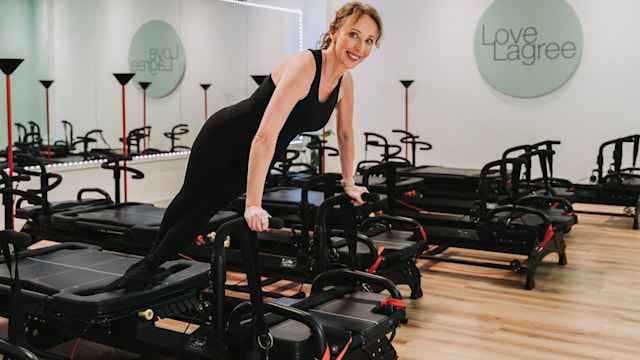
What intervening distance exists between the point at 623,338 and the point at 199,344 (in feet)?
6.94

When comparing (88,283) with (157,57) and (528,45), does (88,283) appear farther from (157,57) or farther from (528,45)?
A: (528,45)

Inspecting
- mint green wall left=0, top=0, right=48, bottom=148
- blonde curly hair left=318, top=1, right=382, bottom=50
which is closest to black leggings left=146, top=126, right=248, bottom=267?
blonde curly hair left=318, top=1, right=382, bottom=50

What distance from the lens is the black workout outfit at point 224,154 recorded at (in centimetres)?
233

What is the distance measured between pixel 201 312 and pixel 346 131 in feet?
3.44

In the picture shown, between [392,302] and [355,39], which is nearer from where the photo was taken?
[355,39]

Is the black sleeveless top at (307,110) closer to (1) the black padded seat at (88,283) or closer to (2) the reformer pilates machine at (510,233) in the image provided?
(1) the black padded seat at (88,283)

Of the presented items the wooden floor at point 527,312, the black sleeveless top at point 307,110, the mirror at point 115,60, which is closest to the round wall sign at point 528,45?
the mirror at point 115,60

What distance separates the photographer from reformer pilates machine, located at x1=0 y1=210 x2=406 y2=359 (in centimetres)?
224

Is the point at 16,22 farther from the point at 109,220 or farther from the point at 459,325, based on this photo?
the point at 459,325

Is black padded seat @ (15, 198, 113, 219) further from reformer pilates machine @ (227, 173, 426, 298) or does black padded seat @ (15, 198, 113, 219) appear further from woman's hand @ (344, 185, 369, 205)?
woman's hand @ (344, 185, 369, 205)

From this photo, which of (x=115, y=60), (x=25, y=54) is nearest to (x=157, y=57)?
(x=115, y=60)

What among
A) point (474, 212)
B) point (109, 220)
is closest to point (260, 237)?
point (109, 220)

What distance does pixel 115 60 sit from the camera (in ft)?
23.9

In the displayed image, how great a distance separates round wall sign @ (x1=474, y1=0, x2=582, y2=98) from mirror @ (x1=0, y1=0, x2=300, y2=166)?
113 inches
